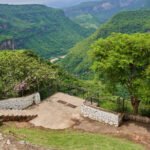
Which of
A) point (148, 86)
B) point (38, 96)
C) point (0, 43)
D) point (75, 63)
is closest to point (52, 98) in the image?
point (38, 96)

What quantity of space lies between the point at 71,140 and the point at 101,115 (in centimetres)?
451

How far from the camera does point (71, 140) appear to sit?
22.6m

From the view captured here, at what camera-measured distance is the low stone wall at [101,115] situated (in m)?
25.7

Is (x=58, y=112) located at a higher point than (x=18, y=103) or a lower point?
lower

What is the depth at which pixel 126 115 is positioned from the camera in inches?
1057

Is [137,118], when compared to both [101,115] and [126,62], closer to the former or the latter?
[101,115]

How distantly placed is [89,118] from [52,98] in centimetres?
527

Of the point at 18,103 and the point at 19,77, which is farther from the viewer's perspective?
the point at 19,77

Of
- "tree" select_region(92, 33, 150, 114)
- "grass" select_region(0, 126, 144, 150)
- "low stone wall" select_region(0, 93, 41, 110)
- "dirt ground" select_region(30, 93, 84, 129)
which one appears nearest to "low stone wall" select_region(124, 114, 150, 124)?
"tree" select_region(92, 33, 150, 114)

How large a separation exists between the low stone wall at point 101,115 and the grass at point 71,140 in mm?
2021

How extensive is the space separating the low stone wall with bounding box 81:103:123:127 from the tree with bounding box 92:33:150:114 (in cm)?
223

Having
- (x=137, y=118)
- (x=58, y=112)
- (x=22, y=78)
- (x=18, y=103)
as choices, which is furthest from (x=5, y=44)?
(x=137, y=118)

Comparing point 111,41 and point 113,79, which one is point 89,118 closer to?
point 113,79

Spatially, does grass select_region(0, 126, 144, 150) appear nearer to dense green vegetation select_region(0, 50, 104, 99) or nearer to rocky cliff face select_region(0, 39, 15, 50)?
dense green vegetation select_region(0, 50, 104, 99)
